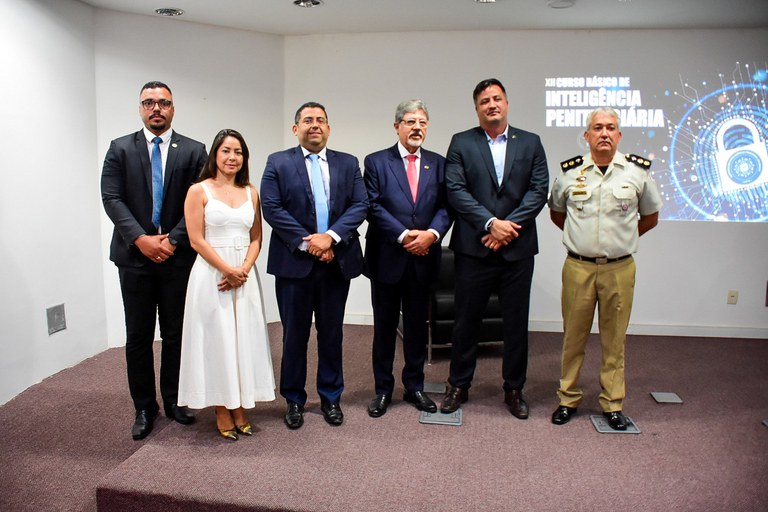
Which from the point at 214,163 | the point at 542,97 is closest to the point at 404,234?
the point at 214,163

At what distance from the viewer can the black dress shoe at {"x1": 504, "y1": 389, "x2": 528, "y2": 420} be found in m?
3.48

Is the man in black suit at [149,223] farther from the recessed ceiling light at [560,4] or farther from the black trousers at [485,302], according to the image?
the recessed ceiling light at [560,4]

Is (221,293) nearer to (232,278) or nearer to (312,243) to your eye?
(232,278)

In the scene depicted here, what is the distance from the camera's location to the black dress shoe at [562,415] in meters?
3.41

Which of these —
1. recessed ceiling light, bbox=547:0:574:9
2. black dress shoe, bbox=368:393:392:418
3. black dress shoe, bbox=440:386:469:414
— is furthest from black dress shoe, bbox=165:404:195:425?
recessed ceiling light, bbox=547:0:574:9

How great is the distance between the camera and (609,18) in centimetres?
505

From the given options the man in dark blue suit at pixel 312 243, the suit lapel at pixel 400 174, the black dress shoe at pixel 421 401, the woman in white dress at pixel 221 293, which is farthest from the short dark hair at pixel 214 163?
the black dress shoe at pixel 421 401

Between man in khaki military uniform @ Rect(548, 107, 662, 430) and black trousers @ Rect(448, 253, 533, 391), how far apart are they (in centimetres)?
24

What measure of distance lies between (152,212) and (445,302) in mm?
2280

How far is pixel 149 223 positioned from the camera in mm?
3301

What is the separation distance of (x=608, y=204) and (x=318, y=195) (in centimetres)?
150

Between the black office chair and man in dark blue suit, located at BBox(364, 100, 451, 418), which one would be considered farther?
the black office chair

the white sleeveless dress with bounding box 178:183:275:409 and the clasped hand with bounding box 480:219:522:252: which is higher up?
the clasped hand with bounding box 480:219:522:252

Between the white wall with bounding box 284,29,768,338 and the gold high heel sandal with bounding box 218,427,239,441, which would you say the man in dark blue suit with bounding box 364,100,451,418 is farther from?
the white wall with bounding box 284,29,768,338
